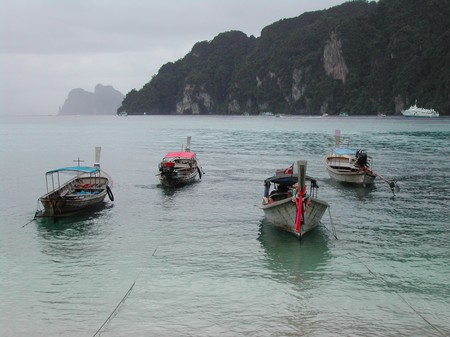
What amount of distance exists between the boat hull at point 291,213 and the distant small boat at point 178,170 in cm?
1643

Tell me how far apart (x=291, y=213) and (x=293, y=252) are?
220cm

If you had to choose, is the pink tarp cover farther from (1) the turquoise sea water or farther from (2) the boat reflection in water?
(2) the boat reflection in water

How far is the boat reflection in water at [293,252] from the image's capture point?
1894 centimetres

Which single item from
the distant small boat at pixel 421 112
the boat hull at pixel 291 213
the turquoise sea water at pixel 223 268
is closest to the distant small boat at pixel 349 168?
the turquoise sea water at pixel 223 268

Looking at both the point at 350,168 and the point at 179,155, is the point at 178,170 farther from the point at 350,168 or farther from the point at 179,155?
the point at 350,168

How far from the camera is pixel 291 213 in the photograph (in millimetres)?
22906

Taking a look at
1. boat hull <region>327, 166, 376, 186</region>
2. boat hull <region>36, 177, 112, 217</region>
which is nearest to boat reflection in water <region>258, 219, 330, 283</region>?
boat hull <region>36, 177, 112, 217</region>

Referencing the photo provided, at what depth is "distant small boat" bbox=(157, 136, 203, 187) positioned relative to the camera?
129 ft

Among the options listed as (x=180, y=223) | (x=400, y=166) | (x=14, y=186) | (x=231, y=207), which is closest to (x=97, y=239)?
(x=180, y=223)

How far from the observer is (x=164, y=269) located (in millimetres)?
19109

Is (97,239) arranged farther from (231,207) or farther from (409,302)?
(409,302)

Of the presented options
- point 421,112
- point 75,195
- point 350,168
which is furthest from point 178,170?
point 421,112

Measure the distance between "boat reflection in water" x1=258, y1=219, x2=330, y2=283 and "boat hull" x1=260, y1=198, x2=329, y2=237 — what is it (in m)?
0.51

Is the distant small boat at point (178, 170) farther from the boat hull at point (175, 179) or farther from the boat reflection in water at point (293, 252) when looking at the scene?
the boat reflection in water at point (293, 252)
